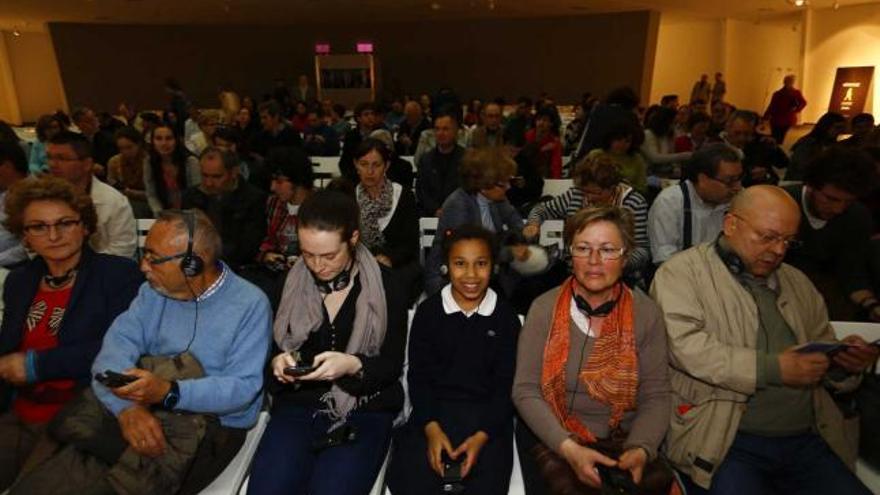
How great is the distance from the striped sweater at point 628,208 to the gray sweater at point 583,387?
84 cm

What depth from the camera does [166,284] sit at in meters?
2.01

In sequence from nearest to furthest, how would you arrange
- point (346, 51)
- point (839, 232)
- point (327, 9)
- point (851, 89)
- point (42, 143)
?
point (839, 232), point (42, 143), point (327, 9), point (851, 89), point (346, 51)

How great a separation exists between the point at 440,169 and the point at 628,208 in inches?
84.7

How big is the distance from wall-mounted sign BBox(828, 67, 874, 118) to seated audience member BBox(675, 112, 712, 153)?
10.8 metres

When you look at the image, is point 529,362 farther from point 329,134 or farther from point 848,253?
point 329,134

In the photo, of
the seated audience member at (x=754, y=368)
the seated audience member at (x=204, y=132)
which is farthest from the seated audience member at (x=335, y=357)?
the seated audience member at (x=204, y=132)

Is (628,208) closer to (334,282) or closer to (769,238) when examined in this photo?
(769,238)

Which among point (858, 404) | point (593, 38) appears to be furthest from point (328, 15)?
point (858, 404)

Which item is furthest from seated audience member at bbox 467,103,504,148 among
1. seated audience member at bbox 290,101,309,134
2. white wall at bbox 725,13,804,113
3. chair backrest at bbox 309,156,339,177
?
white wall at bbox 725,13,804,113

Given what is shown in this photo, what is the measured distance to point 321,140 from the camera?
296 inches

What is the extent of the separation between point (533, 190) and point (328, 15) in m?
12.6

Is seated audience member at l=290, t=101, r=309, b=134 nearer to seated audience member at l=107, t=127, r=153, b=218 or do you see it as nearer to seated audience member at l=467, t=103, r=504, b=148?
seated audience member at l=467, t=103, r=504, b=148

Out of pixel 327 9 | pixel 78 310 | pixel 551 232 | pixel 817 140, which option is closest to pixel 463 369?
pixel 78 310

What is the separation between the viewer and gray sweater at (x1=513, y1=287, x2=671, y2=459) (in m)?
2.00
